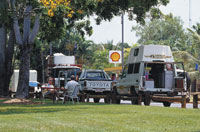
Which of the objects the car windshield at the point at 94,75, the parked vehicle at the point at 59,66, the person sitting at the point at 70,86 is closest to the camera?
the person sitting at the point at 70,86

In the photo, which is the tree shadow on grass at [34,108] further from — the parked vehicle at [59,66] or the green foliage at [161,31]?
the green foliage at [161,31]

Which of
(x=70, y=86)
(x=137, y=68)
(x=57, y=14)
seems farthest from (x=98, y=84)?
(x=57, y=14)

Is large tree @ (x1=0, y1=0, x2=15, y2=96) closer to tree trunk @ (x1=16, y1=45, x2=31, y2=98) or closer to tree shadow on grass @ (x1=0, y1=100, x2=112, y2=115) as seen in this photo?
tree trunk @ (x1=16, y1=45, x2=31, y2=98)

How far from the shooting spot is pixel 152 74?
90.7 ft

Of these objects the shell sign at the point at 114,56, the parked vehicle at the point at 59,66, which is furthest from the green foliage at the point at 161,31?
the parked vehicle at the point at 59,66

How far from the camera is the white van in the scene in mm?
26375

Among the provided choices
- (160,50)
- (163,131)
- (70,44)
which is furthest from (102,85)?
(70,44)

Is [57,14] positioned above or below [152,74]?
above

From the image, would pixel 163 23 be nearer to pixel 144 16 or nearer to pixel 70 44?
pixel 70 44

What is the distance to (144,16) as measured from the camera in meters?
33.0

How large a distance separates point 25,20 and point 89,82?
5053mm

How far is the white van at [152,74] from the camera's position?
26375mm

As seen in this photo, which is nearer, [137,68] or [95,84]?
[137,68]

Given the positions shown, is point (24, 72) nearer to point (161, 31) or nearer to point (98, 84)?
point (98, 84)
